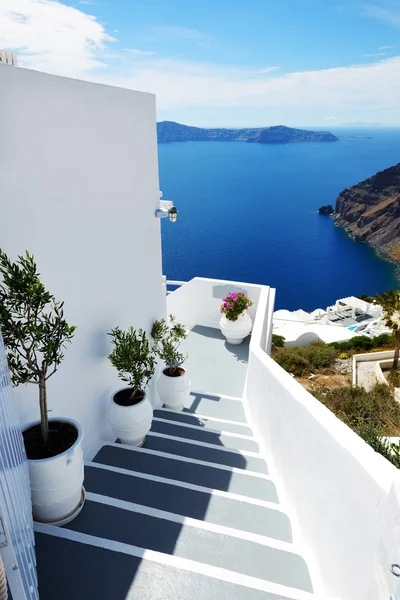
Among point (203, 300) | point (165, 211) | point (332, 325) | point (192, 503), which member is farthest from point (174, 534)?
point (332, 325)

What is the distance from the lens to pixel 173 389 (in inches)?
197

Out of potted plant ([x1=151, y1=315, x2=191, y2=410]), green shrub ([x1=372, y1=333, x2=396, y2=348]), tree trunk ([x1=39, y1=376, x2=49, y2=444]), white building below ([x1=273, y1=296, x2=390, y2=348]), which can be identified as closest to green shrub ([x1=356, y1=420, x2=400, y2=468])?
potted plant ([x1=151, y1=315, x2=191, y2=410])

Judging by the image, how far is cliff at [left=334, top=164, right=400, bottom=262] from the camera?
86.8 meters

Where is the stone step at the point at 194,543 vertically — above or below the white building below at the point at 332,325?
above

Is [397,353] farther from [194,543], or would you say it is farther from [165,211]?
[194,543]

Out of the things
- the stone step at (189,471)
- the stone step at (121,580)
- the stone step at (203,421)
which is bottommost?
the stone step at (203,421)

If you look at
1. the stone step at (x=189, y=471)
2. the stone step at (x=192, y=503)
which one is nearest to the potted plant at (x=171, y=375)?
the stone step at (x=189, y=471)

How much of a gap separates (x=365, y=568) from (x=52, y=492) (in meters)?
1.86

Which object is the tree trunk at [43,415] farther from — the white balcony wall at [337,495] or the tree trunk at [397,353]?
the tree trunk at [397,353]

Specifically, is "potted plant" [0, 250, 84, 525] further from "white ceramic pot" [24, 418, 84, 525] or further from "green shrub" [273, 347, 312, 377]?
"green shrub" [273, 347, 312, 377]

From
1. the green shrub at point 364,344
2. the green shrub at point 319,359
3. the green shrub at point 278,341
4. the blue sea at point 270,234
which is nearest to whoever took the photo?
the green shrub at point 319,359

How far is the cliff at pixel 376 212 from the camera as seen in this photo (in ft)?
285

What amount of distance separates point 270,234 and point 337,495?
99.2 m

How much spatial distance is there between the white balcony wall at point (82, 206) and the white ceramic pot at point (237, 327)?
2.86m
